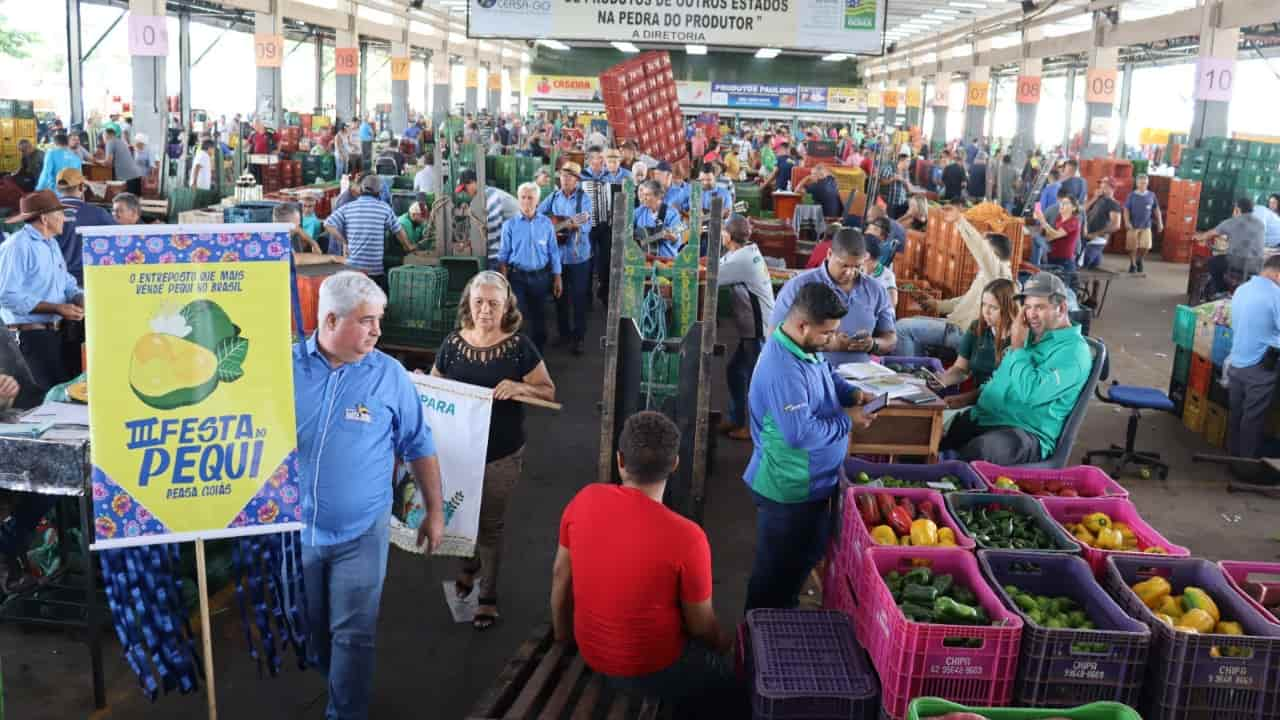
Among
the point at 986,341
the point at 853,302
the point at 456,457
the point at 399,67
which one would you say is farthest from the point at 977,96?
the point at 456,457

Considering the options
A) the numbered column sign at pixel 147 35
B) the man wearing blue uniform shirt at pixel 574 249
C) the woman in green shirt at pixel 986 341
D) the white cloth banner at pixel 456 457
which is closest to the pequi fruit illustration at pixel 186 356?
the white cloth banner at pixel 456 457

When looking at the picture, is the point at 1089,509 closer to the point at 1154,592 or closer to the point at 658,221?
the point at 1154,592

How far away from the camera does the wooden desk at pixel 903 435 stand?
552cm

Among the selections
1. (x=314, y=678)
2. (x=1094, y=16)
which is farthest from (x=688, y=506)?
(x=1094, y=16)

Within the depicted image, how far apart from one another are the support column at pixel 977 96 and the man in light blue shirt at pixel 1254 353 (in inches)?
1078

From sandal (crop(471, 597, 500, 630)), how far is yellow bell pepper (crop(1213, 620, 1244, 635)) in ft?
10.2

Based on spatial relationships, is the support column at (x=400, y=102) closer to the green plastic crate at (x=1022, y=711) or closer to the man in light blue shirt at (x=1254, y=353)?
the man in light blue shirt at (x=1254, y=353)

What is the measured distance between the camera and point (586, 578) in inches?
141

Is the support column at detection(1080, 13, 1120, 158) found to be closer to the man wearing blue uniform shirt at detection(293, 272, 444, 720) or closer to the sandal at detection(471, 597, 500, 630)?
the sandal at detection(471, 597, 500, 630)

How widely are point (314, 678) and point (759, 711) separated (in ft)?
7.19

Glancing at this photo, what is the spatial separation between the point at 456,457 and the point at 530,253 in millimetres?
4806

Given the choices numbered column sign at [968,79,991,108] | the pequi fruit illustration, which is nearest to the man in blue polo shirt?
the pequi fruit illustration

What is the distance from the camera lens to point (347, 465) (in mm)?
3781

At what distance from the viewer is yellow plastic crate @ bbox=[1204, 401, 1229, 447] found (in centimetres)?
871
